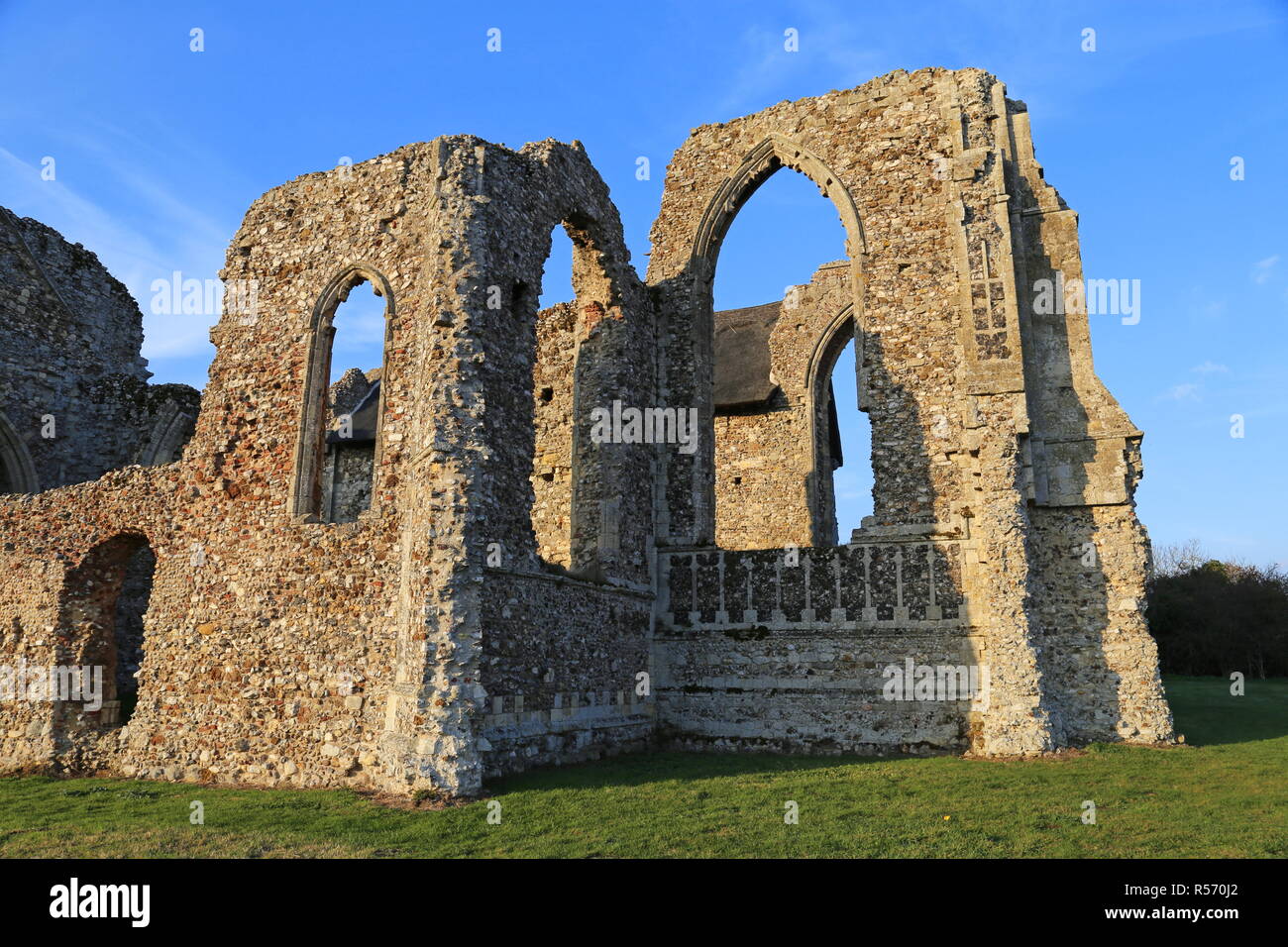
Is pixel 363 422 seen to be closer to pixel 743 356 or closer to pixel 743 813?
pixel 743 356

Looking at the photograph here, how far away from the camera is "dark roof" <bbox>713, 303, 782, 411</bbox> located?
77.1 ft

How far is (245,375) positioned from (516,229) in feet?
13.9

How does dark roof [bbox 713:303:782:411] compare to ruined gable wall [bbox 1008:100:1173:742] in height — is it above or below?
above

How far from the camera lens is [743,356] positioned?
2572 centimetres

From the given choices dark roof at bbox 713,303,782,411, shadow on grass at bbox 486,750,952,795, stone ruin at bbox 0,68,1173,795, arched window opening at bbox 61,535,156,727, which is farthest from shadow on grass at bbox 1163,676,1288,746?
arched window opening at bbox 61,535,156,727

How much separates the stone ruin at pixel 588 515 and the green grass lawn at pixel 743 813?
2.81 ft

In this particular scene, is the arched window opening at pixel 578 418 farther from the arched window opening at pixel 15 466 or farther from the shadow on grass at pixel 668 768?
the arched window opening at pixel 15 466

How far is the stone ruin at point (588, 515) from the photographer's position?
10.5 meters

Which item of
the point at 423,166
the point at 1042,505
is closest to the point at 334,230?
the point at 423,166

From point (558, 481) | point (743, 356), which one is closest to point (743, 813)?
point (558, 481)

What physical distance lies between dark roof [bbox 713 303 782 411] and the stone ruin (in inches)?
315

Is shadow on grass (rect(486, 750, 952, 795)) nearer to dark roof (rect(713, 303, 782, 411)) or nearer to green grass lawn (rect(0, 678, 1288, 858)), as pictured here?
green grass lawn (rect(0, 678, 1288, 858))

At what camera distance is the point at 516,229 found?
38.5 feet

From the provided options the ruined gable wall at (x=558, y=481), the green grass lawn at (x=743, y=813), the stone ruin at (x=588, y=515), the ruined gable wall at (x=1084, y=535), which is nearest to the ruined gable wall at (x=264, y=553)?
the stone ruin at (x=588, y=515)
